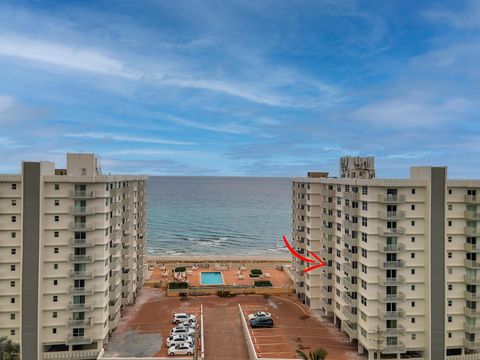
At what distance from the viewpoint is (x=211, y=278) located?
6781 centimetres

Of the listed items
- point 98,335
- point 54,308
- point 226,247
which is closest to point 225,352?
point 98,335

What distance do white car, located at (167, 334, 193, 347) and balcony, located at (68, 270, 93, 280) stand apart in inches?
426

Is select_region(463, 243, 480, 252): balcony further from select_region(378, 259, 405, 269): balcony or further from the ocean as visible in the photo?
the ocean

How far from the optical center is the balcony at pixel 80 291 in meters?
37.9

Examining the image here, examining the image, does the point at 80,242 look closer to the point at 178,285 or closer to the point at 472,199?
the point at 178,285

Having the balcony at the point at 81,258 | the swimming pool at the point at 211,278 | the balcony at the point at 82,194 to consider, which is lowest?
the swimming pool at the point at 211,278

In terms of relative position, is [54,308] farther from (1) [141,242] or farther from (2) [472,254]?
(2) [472,254]

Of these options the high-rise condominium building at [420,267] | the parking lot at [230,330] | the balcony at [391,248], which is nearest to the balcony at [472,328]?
the high-rise condominium building at [420,267]

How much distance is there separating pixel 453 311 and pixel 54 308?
40.7 m

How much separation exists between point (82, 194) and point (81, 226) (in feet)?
10.7

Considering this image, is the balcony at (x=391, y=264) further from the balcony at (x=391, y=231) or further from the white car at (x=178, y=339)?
the white car at (x=178, y=339)

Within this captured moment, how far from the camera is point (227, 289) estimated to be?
196 feet

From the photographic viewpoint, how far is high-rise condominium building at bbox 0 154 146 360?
3669cm

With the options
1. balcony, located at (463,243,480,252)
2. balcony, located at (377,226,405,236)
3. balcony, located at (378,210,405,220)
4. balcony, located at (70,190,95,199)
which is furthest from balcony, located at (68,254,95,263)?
balcony, located at (463,243,480,252)
